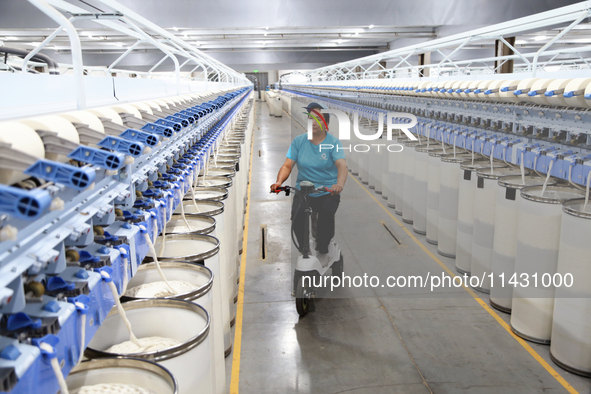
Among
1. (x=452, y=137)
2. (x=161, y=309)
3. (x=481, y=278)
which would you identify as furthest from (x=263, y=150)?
(x=161, y=309)

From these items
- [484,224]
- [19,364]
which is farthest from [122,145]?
[484,224]

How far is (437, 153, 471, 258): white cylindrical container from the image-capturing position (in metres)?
5.89

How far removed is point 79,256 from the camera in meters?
1.59

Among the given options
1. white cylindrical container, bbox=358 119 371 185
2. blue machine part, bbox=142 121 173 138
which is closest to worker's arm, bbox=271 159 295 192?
blue machine part, bbox=142 121 173 138

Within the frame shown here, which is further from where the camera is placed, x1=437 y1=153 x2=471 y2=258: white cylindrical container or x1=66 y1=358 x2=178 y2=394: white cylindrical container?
x1=437 y1=153 x2=471 y2=258: white cylindrical container

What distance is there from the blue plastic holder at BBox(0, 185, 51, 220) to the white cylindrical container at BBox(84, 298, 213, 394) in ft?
3.27

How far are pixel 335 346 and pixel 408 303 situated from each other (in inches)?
47.5

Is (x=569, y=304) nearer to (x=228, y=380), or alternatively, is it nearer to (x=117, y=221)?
(x=228, y=380)

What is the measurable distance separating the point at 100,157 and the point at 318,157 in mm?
3502

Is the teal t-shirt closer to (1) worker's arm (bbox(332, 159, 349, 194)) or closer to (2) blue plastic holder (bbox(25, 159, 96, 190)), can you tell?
(1) worker's arm (bbox(332, 159, 349, 194))

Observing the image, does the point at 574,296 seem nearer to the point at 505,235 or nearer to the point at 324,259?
the point at 505,235

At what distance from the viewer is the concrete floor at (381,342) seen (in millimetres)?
3616

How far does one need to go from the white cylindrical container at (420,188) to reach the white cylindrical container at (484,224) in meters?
1.64

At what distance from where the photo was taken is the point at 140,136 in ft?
6.19
